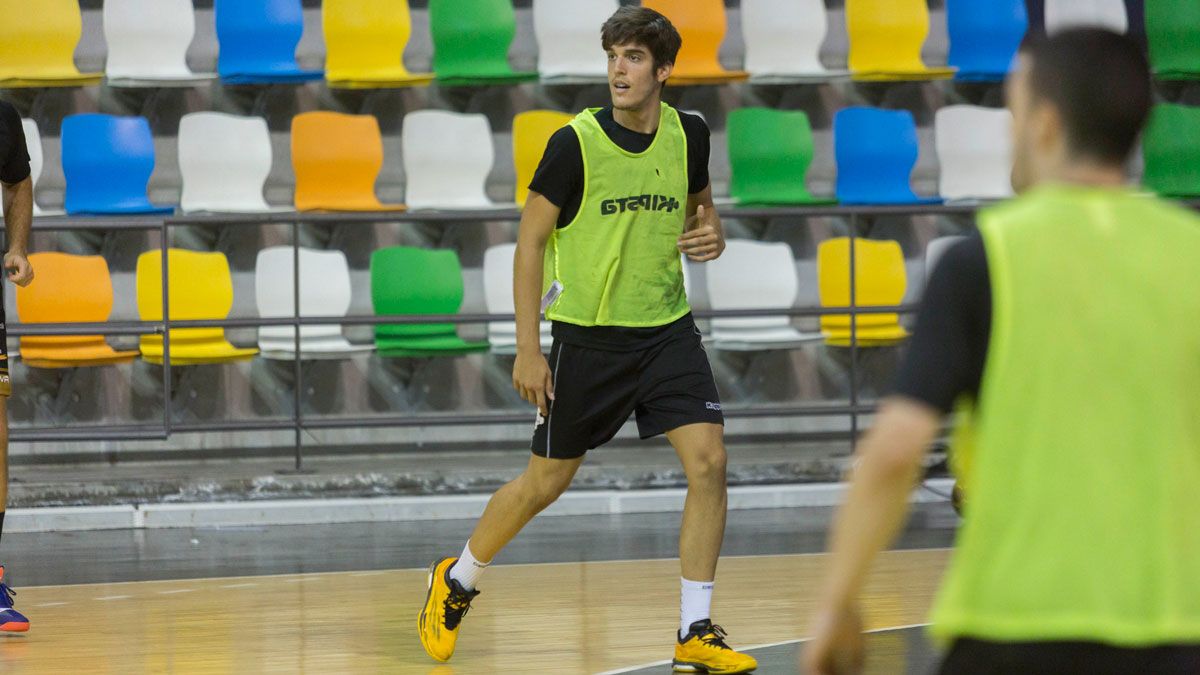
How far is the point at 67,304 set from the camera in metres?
7.50

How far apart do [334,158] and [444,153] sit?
552mm

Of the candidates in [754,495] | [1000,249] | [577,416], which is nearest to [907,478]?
[1000,249]

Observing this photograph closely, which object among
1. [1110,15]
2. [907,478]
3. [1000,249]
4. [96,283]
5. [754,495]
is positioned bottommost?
[754,495]

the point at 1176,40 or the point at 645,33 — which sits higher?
→ the point at 1176,40

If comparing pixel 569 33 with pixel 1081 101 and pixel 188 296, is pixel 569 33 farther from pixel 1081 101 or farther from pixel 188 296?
pixel 1081 101

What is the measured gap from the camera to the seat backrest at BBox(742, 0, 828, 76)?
8.40 meters

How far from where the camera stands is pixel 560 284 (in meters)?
4.13

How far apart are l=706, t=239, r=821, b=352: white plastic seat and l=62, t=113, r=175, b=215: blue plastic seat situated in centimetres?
283

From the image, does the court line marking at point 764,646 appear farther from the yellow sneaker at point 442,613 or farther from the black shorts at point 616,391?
the black shorts at point 616,391

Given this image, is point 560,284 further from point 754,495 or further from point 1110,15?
point 1110,15

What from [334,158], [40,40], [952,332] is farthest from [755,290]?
[952,332]

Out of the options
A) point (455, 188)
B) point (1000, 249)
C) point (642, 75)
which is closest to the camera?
point (1000, 249)

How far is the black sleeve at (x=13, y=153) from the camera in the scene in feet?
15.0

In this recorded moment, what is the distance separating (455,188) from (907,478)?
6.76 m
